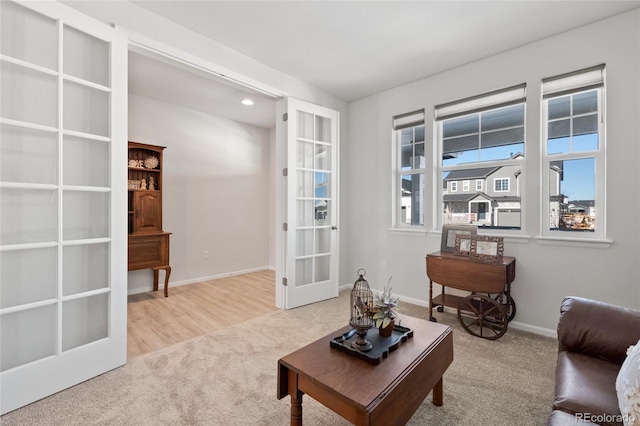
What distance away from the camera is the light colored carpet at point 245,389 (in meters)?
1.55

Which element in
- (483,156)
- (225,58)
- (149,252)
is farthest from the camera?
(149,252)

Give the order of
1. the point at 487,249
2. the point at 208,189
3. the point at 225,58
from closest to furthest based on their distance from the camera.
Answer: the point at 487,249 < the point at 225,58 < the point at 208,189

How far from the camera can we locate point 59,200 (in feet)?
5.87

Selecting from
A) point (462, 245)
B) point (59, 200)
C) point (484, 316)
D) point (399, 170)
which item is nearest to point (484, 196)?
Answer: point (462, 245)

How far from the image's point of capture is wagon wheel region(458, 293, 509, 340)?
249 centimetres

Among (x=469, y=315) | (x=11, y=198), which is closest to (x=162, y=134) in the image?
(x=11, y=198)

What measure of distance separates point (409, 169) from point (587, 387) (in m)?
2.73

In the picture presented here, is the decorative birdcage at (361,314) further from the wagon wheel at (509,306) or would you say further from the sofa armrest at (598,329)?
the wagon wheel at (509,306)

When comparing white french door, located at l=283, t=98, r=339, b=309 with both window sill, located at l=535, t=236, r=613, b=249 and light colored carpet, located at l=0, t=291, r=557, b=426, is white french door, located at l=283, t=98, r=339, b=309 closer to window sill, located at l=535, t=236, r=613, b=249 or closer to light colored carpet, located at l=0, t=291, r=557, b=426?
light colored carpet, located at l=0, t=291, r=557, b=426

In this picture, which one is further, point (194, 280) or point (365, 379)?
point (194, 280)

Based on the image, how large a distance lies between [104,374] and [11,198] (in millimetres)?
1231

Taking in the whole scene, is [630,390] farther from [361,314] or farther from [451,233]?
[451,233]

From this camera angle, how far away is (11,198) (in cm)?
166

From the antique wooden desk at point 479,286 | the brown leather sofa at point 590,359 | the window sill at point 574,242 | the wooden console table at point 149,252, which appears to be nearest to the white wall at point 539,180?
the window sill at point 574,242
